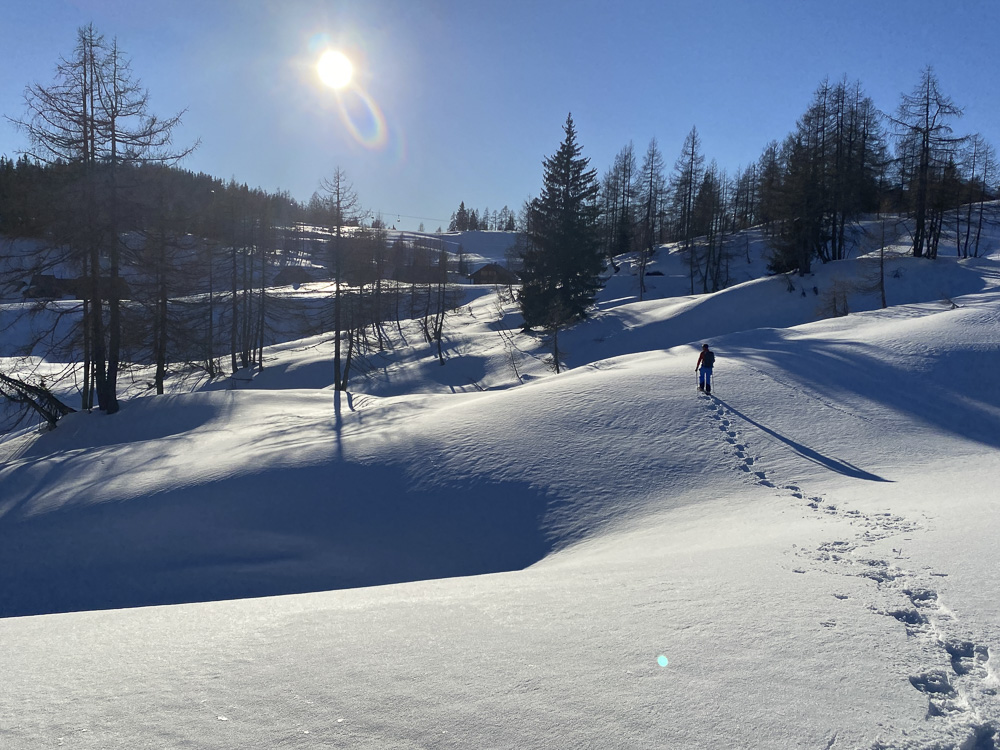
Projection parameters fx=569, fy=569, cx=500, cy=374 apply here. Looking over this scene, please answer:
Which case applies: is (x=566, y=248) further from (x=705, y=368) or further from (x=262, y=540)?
(x=262, y=540)

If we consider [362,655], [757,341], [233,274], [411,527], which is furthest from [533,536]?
[233,274]

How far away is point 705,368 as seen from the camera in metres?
14.7

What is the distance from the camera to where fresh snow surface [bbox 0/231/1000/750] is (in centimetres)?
342

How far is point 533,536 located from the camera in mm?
9859

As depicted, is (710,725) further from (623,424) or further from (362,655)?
(623,424)

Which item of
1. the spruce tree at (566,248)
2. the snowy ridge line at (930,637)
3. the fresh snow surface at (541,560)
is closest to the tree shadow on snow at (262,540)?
the fresh snow surface at (541,560)

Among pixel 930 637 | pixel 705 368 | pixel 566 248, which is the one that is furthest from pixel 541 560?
pixel 566 248

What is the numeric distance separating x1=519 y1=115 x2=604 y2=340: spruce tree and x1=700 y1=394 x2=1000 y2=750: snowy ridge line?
32748 millimetres

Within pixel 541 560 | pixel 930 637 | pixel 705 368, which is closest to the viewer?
pixel 930 637

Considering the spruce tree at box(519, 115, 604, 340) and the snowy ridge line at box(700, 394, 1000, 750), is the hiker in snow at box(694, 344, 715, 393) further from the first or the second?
the spruce tree at box(519, 115, 604, 340)

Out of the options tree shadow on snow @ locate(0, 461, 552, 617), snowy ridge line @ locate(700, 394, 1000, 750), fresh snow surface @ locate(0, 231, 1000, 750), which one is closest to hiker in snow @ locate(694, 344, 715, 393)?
fresh snow surface @ locate(0, 231, 1000, 750)

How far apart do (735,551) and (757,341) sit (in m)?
17.5

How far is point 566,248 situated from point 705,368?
25.7m

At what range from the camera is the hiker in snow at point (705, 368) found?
14.5 meters
